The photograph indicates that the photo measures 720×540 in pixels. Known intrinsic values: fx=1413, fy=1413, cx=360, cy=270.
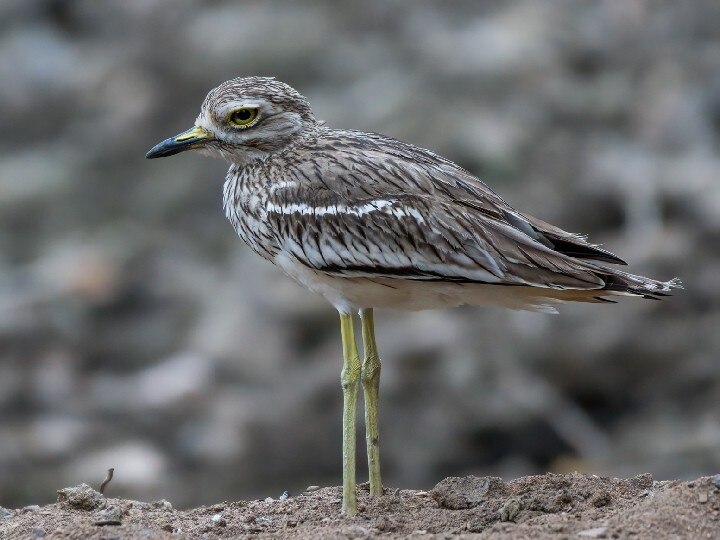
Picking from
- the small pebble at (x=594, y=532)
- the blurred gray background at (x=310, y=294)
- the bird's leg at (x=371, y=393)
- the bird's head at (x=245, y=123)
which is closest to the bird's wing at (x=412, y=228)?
the bird's head at (x=245, y=123)

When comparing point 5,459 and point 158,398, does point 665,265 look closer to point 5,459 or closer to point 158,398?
point 158,398

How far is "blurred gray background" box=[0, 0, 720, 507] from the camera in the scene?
1184cm

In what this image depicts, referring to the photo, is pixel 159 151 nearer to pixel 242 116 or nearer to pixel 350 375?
pixel 242 116

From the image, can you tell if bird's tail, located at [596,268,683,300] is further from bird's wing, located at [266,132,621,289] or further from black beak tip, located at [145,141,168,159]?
black beak tip, located at [145,141,168,159]

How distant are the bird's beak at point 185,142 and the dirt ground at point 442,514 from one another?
1695 millimetres

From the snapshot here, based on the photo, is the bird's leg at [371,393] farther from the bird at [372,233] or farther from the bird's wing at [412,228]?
the bird's wing at [412,228]

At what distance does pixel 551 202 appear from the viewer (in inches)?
522

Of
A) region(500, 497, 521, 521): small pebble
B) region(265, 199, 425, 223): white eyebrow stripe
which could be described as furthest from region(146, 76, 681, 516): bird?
region(500, 497, 521, 521): small pebble

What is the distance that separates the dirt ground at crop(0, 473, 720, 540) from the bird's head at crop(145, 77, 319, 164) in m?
1.73

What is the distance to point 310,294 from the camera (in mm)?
13164

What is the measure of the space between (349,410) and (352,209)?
0.94 m

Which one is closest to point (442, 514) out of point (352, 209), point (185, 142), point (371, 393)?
point (371, 393)

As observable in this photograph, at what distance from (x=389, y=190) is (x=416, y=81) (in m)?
8.58

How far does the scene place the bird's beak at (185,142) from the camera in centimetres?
697
